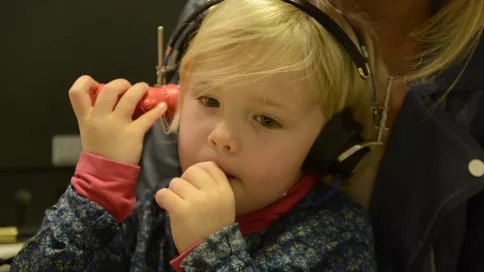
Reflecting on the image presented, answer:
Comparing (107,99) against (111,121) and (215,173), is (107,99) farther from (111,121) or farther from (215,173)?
(215,173)

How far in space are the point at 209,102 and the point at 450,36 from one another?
434 mm

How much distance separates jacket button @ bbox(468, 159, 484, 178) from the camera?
0.97 metres

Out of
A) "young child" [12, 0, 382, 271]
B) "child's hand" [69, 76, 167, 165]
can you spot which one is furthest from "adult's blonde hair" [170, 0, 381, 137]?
"child's hand" [69, 76, 167, 165]

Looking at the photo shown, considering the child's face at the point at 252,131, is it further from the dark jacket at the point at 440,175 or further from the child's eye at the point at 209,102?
the dark jacket at the point at 440,175

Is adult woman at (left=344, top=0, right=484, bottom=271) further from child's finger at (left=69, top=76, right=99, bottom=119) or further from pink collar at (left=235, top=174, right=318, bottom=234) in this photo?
child's finger at (left=69, top=76, right=99, bottom=119)

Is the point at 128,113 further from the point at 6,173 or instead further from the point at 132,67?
the point at 6,173

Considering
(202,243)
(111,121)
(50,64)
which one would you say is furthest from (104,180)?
(50,64)

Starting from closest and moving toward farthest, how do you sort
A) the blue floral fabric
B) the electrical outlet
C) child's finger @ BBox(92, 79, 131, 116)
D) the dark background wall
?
the blue floral fabric → child's finger @ BBox(92, 79, 131, 116) → the dark background wall → the electrical outlet

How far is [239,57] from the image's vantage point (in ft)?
3.08

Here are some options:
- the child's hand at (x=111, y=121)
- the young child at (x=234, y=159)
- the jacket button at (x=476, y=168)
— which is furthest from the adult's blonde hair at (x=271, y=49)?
the jacket button at (x=476, y=168)

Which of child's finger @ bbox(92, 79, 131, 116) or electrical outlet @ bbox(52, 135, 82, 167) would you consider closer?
child's finger @ bbox(92, 79, 131, 116)

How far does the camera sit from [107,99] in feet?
3.30

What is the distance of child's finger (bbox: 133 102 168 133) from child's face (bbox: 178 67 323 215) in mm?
43

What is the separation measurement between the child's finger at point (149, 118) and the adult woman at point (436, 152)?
1.25 feet
